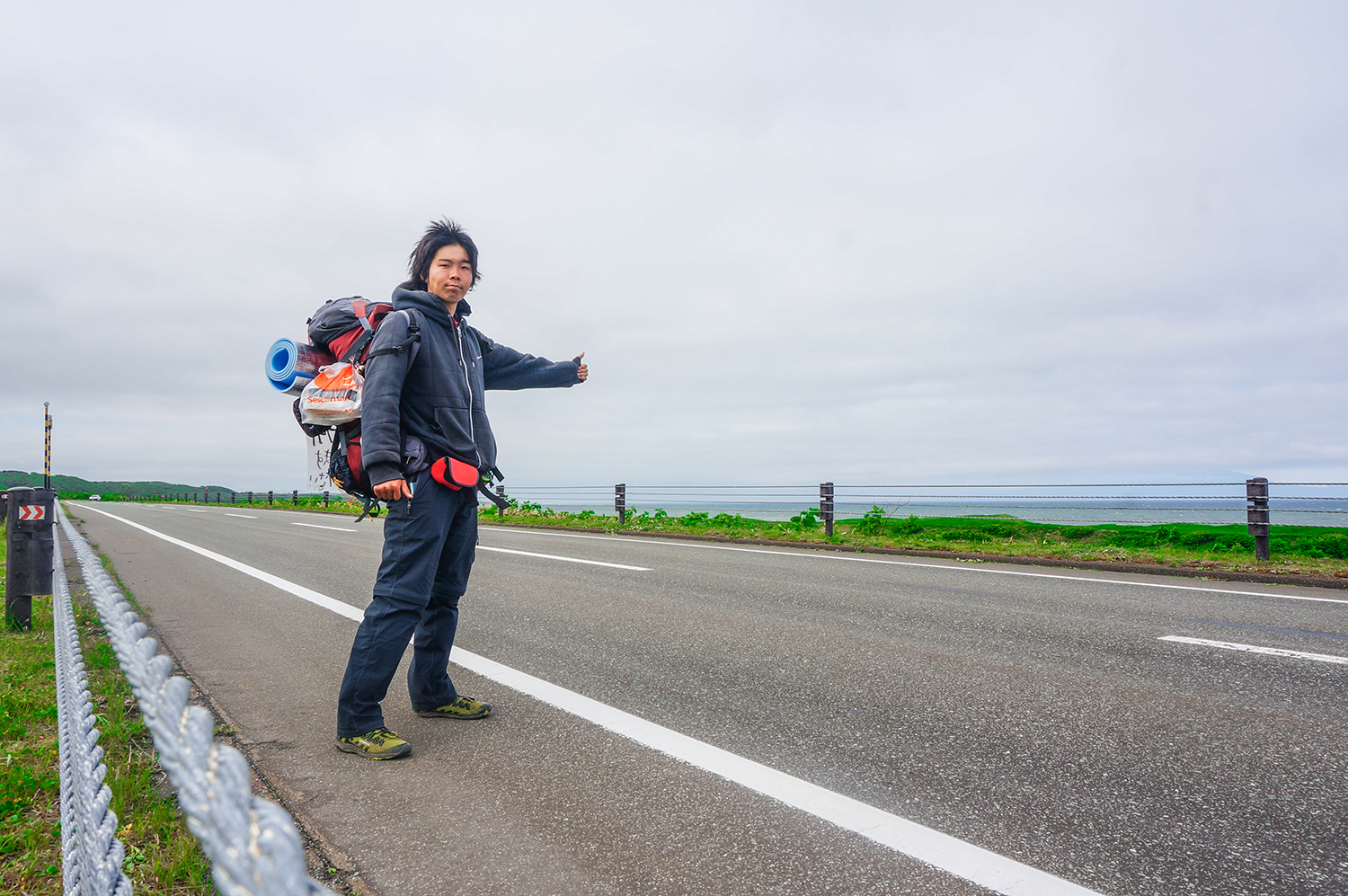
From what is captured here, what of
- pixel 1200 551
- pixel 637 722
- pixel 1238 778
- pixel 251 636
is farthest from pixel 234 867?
pixel 1200 551

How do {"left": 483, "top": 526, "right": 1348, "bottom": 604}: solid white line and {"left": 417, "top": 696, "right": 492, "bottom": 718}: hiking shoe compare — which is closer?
{"left": 417, "top": 696, "right": 492, "bottom": 718}: hiking shoe

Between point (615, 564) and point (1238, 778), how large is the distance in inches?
270

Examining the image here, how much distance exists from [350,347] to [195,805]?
2.51m

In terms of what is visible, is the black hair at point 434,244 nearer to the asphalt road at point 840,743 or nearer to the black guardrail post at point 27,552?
the asphalt road at point 840,743

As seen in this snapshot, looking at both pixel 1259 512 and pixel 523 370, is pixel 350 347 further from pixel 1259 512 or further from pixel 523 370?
pixel 1259 512

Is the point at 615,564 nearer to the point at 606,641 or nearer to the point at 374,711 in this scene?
the point at 606,641

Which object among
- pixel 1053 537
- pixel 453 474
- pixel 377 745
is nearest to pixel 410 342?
pixel 453 474

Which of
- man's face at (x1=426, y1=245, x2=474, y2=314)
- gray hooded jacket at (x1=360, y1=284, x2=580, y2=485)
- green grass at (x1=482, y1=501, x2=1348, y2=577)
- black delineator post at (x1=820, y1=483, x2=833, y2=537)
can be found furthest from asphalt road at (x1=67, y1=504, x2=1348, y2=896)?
black delineator post at (x1=820, y1=483, x2=833, y2=537)

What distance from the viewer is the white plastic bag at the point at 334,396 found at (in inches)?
116

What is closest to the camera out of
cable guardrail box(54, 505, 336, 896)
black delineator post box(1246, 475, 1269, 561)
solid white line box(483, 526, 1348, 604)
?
cable guardrail box(54, 505, 336, 896)

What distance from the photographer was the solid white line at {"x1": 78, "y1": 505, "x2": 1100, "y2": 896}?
1973 mm

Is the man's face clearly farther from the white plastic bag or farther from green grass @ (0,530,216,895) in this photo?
green grass @ (0,530,216,895)

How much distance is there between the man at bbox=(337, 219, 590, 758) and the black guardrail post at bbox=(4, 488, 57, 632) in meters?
3.28

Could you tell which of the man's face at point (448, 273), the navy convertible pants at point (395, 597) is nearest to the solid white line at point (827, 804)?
the navy convertible pants at point (395, 597)
